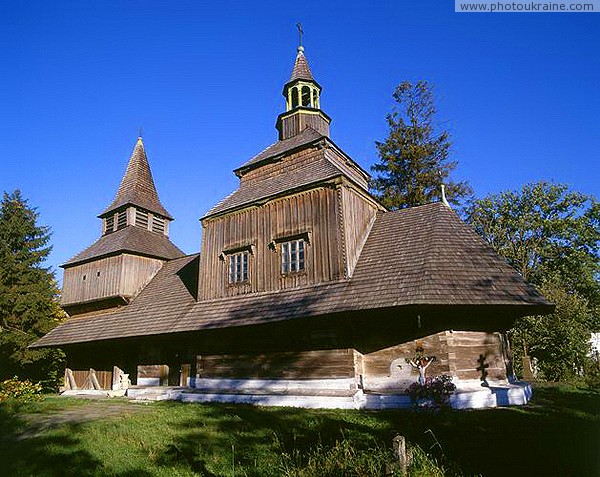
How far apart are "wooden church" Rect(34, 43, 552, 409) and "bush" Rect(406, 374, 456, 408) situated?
90 cm

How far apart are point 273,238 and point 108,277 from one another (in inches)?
432

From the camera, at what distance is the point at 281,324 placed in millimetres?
13484

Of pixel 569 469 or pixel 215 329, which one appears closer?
pixel 569 469

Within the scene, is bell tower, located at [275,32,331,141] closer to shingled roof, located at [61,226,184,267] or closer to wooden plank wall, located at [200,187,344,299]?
wooden plank wall, located at [200,187,344,299]

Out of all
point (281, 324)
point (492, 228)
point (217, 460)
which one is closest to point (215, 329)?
point (281, 324)

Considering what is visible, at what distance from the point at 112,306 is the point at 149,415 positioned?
1148cm

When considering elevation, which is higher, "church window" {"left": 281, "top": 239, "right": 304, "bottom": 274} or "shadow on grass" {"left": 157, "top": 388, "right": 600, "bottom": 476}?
"church window" {"left": 281, "top": 239, "right": 304, "bottom": 274}

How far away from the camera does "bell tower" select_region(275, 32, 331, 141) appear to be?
19.7 metres

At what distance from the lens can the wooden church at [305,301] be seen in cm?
1171

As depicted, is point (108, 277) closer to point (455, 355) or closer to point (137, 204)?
point (137, 204)

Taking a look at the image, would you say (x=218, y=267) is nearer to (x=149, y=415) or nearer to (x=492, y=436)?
(x=149, y=415)

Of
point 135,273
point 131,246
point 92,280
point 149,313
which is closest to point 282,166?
point 149,313

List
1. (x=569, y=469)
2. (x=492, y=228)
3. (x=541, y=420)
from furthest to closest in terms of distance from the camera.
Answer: (x=492, y=228)
(x=541, y=420)
(x=569, y=469)

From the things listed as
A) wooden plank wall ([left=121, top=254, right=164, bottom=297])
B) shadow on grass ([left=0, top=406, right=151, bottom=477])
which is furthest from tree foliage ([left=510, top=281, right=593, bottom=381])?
shadow on grass ([left=0, top=406, right=151, bottom=477])
